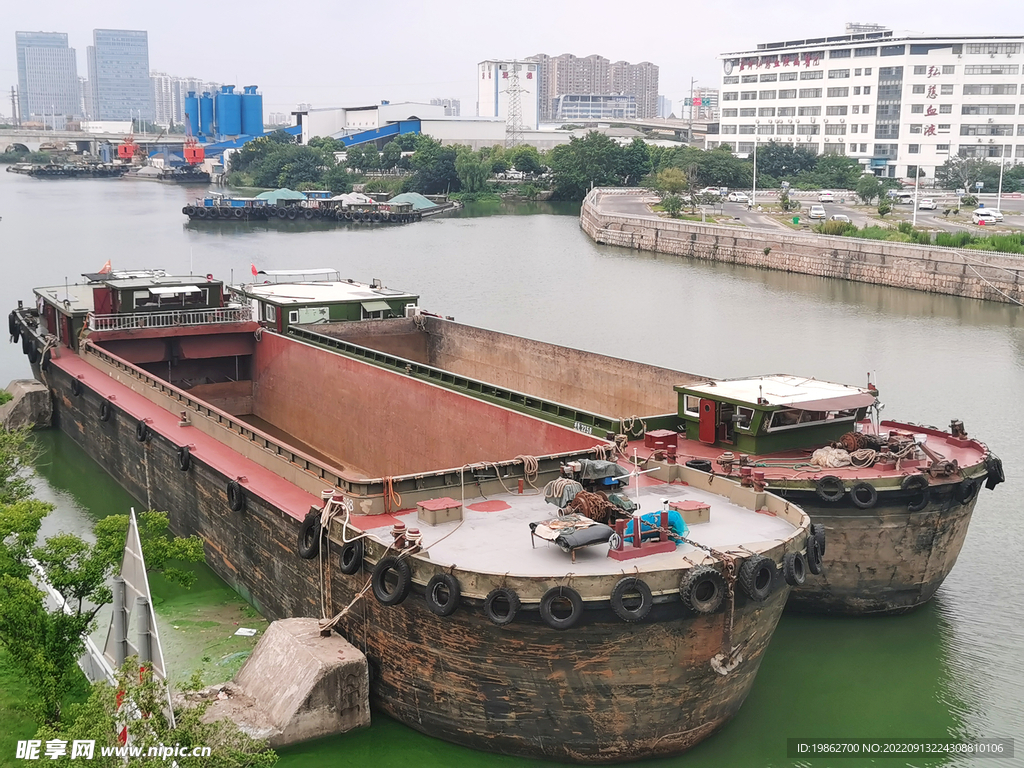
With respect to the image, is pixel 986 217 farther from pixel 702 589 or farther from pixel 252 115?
pixel 252 115

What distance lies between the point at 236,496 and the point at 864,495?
777cm

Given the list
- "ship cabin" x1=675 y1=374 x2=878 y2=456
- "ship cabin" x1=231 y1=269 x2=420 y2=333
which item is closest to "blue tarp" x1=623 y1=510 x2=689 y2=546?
"ship cabin" x1=675 y1=374 x2=878 y2=456

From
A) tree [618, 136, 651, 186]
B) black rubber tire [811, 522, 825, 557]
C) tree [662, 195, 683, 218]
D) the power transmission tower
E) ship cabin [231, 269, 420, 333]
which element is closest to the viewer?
black rubber tire [811, 522, 825, 557]

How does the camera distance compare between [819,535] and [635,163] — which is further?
[635,163]

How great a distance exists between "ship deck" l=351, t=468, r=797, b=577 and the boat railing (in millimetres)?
13092

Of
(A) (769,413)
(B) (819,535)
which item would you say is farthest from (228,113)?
(B) (819,535)

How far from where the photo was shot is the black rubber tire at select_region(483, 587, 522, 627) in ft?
31.4

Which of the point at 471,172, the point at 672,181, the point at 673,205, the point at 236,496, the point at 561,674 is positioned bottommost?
the point at 561,674

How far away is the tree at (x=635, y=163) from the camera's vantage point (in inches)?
3713

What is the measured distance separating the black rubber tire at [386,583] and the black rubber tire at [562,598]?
1.45 metres

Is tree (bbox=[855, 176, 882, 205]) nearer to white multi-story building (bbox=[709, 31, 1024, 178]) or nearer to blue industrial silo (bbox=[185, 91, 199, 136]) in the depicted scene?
white multi-story building (bbox=[709, 31, 1024, 178])

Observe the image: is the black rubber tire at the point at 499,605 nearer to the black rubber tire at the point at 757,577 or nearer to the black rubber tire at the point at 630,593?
the black rubber tire at the point at 630,593

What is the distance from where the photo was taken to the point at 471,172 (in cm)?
9462

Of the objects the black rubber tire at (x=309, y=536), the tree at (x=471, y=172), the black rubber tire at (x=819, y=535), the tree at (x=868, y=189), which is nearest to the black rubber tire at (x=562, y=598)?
the black rubber tire at (x=819, y=535)
